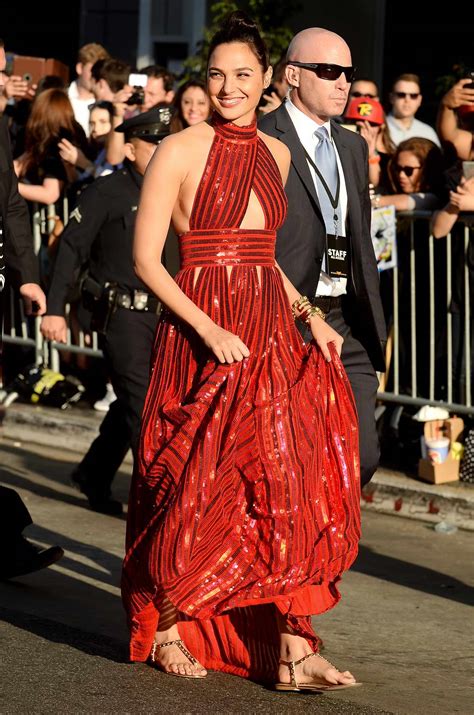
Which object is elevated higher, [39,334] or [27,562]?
[39,334]

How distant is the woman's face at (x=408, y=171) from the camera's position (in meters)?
9.45

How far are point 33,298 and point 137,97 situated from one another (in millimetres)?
4597

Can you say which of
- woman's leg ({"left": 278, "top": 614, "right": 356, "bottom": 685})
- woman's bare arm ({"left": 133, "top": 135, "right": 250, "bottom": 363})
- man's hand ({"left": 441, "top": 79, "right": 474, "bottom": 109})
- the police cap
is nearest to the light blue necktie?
woman's bare arm ({"left": 133, "top": 135, "right": 250, "bottom": 363})

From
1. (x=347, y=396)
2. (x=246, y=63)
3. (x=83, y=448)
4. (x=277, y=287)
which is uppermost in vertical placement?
(x=246, y=63)

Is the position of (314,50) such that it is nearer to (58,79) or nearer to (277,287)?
(277,287)

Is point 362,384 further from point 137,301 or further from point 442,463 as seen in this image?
point 442,463

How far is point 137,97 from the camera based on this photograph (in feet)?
34.6

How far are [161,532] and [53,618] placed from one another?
1.12 metres

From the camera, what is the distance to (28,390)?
1095cm

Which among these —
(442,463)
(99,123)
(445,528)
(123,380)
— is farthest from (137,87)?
(445,528)

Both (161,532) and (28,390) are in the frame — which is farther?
(28,390)

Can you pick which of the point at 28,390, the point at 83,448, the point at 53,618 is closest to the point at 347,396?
the point at 53,618

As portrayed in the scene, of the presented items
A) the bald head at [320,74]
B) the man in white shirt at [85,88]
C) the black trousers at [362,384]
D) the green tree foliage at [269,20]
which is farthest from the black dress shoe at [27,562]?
the green tree foliage at [269,20]

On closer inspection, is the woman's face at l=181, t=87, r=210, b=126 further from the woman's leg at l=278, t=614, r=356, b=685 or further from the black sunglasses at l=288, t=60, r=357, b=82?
the woman's leg at l=278, t=614, r=356, b=685
